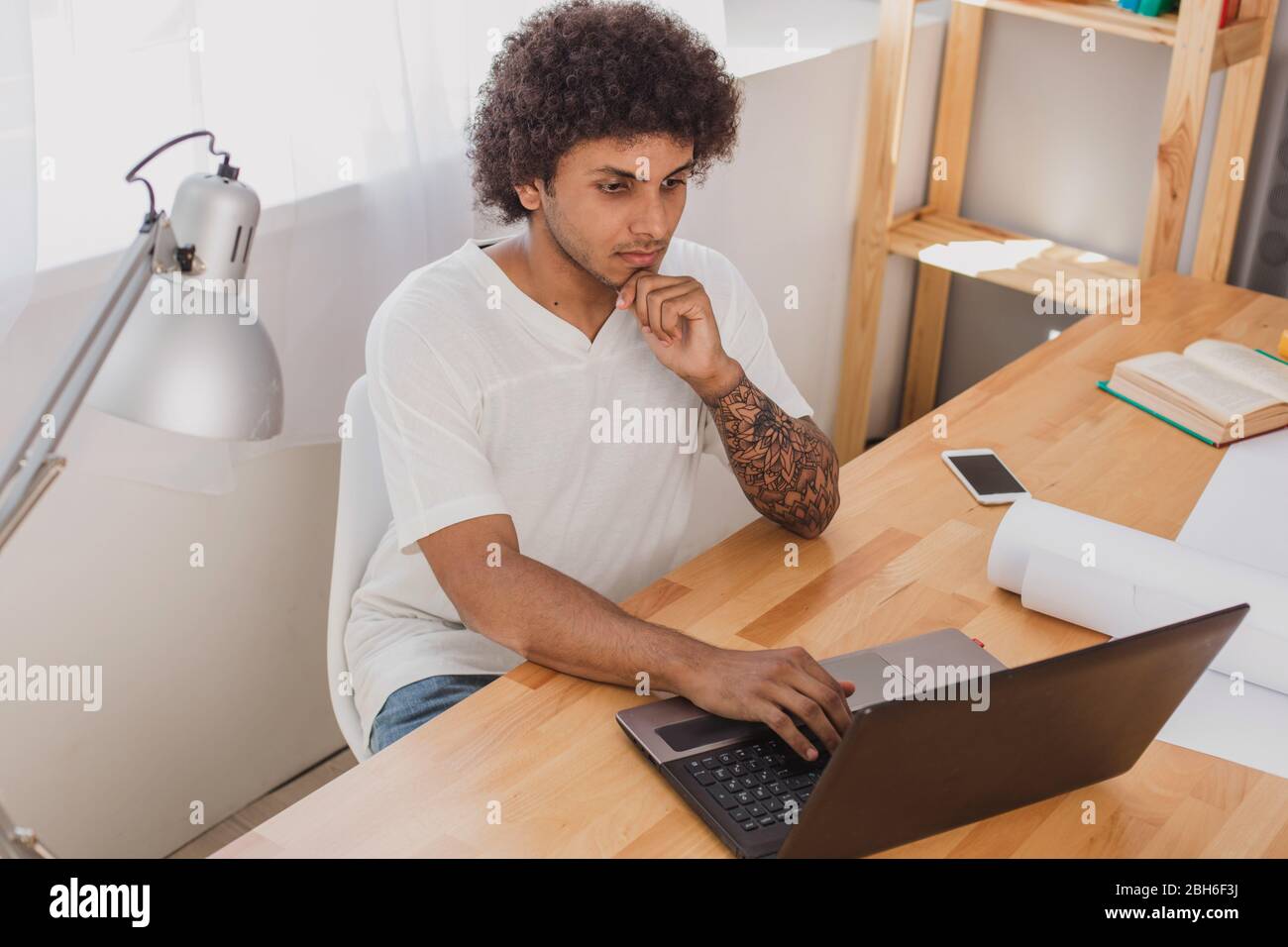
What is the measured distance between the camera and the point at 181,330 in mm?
947

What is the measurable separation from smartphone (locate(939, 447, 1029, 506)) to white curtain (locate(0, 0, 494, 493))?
34.2 inches

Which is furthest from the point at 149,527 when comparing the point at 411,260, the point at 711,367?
the point at 711,367

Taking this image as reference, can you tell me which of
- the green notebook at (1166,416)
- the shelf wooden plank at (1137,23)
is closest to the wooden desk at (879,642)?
the green notebook at (1166,416)

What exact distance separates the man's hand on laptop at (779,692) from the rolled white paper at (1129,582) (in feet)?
0.97

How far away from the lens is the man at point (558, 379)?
1.50 m

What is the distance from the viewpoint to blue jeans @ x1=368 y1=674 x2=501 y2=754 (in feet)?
4.92

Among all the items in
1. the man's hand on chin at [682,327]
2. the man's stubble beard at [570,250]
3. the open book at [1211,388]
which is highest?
the man's stubble beard at [570,250]

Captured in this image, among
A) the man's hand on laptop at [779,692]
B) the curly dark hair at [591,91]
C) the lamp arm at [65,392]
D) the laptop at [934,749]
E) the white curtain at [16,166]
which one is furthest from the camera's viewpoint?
the curly dark hair at [591,91]

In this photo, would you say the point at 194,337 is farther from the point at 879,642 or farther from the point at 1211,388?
the point at 1211,388

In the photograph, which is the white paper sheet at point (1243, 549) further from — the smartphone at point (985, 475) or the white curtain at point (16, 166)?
the white curtain at point (16, 166)

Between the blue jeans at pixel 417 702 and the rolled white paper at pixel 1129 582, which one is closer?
the rolled white paper at pixel 1129 582

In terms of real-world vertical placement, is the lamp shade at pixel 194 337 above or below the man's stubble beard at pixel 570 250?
above

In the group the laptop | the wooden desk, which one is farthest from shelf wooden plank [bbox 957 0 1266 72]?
the laptop
